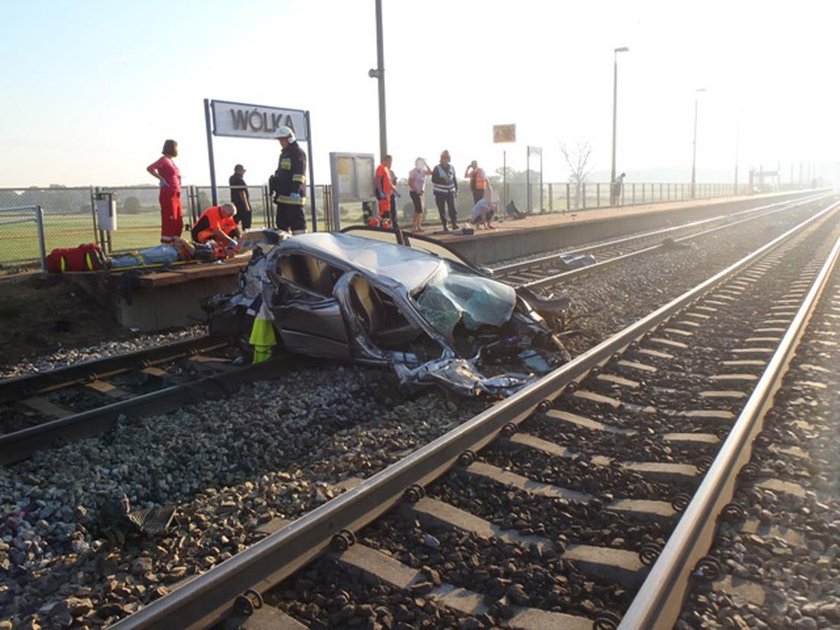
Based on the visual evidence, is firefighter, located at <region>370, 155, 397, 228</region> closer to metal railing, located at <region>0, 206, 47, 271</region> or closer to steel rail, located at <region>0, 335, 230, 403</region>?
metal railing, located at <region>0, 206, 47, 271</region>

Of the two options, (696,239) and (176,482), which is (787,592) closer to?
(176,482)

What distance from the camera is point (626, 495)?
4180 mm

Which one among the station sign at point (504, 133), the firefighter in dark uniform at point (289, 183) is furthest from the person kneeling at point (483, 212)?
the firefighter in dark uniform at point (289, 183)

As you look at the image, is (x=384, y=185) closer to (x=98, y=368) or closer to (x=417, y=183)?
(x=417, y=183)

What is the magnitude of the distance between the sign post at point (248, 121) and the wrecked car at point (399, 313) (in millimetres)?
6618

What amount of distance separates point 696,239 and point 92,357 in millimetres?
18283

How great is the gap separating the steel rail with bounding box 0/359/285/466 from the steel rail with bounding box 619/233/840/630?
4141 millimetres

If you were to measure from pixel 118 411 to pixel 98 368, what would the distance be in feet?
5.48

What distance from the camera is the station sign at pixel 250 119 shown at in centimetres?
1346

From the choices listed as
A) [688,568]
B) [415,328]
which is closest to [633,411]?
[415,328]

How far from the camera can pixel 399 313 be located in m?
7.14

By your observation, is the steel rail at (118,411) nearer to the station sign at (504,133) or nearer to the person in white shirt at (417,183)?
the person in white shirt at (417,183)

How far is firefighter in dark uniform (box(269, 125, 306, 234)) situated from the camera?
37.3 ft

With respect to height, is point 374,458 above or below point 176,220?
below
